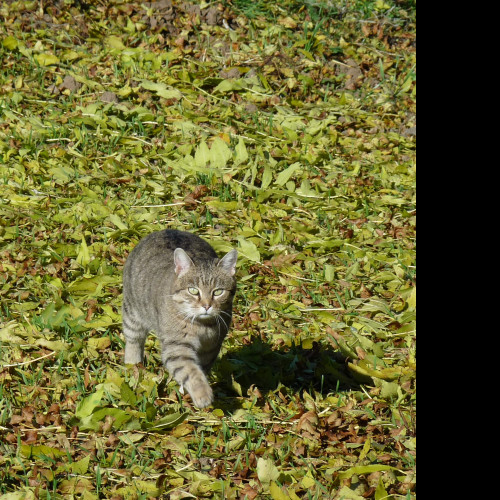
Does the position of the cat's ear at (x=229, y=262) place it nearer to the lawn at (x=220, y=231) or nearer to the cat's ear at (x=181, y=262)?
the cat's ear at (x=181, y=262)

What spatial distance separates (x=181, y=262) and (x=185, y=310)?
0.33 metres

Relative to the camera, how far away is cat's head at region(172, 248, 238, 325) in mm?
5258

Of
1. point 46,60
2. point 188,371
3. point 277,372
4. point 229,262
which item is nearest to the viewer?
point 188,371

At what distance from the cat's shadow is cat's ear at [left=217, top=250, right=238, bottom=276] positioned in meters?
0.73

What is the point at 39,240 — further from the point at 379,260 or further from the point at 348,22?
the point at 348,22

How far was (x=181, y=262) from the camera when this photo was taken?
5359 mm

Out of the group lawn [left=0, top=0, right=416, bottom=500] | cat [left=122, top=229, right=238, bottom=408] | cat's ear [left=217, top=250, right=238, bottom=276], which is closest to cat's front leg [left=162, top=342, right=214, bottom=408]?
cat [left=122, top=229, right=238, bottom=408]

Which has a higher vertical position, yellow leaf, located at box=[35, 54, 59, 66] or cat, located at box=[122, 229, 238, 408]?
yellow leaf, located at box=[35, 54, 59, 66]

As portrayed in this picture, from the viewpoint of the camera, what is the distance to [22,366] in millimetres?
5445

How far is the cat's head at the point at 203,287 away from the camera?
5.26m

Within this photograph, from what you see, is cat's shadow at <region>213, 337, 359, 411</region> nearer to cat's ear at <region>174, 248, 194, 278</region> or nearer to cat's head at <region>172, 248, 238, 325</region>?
cat's head at <region>172, 248, 238, 325</region>

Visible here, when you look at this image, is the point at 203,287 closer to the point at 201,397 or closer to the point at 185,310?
the point at 185,310

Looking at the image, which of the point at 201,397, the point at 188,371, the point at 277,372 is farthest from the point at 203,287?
the point at 277,372
